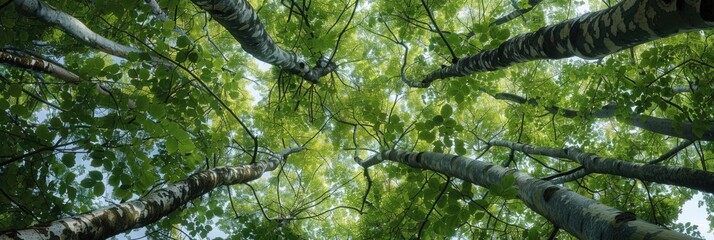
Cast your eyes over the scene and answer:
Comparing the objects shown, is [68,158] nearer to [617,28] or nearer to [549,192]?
[549,192]

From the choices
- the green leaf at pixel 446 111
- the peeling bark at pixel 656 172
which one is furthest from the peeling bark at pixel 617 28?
the peeling bark at pixel 656 172

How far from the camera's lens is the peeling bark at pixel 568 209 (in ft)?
3.91

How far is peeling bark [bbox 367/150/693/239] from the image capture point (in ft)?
3.91

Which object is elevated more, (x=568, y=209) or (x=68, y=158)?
(x=68, y=158)

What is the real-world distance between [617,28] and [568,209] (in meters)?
0.74

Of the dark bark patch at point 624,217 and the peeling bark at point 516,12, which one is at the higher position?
the peeling bark at point 516,12

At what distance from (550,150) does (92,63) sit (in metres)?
5.40

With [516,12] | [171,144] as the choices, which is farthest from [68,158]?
[516,12]

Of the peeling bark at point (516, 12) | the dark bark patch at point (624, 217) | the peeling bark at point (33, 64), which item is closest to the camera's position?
the dark bark patch at point (624, 217)

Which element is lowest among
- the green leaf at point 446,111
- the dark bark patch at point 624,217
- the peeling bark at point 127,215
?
the dark bark patch at point 624,217

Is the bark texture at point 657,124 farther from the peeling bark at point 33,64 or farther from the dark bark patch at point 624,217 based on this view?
the peeling bark at point 33,64

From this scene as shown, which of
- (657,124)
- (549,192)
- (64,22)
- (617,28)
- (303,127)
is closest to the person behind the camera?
(617,28)

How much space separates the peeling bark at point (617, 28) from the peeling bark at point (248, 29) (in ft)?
6.04

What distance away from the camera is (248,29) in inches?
108
